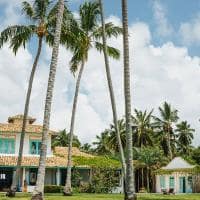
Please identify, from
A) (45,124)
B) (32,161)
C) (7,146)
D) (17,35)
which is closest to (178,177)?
(32,161)

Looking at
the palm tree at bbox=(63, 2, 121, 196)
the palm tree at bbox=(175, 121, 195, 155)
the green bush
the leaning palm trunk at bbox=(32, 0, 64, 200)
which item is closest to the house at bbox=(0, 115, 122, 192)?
the green bush

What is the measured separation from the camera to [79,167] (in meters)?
48.0

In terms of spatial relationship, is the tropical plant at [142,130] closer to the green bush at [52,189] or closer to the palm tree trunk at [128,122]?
the green bush at [52,189]

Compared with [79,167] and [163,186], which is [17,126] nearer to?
[79,167]

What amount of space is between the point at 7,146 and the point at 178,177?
75.9ft

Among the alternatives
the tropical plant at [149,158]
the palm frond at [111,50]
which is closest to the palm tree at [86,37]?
the palm frond at [111,50]

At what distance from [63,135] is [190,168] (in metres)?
35.5

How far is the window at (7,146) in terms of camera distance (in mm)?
46562

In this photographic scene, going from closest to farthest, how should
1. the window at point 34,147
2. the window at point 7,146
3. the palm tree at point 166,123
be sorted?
the window at point 7,146, the window at point 34,147, the palm tree at point 166,123

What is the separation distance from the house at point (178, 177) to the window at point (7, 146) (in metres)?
19.9

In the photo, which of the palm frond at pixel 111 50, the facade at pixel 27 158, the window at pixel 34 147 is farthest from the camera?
the window at pixel 34 147

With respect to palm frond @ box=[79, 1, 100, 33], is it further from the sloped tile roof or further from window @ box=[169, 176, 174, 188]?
window @ box=[169, 176, 174, 188]

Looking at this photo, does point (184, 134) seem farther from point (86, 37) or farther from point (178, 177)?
point (86, 37)

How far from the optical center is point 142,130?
7219 centimetres
